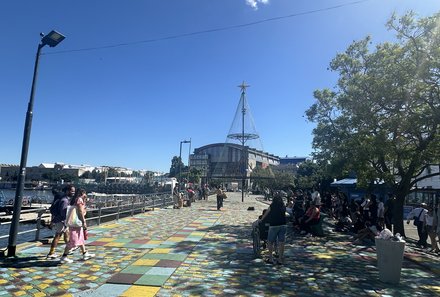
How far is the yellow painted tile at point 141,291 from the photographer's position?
18.9 feet

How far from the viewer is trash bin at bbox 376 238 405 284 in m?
6.95

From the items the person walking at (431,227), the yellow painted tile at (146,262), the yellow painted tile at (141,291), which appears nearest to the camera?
the yellow painted tile at (141,291)

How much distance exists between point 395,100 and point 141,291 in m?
10.8

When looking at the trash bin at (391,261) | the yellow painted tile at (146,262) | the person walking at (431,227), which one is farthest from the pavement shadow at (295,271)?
the person walking at (431,227)

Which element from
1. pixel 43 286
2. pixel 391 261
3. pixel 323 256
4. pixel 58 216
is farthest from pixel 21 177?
pixel 391 261

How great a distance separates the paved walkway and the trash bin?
7.1 inches

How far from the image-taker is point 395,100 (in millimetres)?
12484

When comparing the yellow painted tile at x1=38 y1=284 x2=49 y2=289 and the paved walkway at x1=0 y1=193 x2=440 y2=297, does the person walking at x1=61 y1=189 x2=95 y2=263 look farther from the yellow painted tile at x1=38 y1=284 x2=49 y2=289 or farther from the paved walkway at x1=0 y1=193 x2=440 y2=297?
the yellow painted tile at x1=38 y1=284 x2=49 y2=289

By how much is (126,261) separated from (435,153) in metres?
12.4

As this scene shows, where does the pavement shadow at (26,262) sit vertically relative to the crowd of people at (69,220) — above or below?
below

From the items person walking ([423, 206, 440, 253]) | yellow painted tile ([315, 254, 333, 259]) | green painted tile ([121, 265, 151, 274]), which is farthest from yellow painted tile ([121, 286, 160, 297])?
person walking ([423, 206, 440, 253])

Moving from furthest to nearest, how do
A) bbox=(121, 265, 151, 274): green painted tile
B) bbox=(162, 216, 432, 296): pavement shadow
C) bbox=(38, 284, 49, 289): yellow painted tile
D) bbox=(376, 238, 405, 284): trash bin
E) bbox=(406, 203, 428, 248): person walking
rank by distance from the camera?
bbox=(406, 203, 428, 248): person walking, bbox=(121, 265, 151, 274): green painted tile, bbox=(376, 238, 405, 284): trash bin, bbox=(162, 216, 432, 296): pavement shadow, bbox=(38, 284, 49, 289): yellow painted tile

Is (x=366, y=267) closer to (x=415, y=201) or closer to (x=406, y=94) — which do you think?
(x=406, y=94)

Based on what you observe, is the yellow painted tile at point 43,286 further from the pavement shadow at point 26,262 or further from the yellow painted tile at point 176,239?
the yellow painted tile at point 176,239
